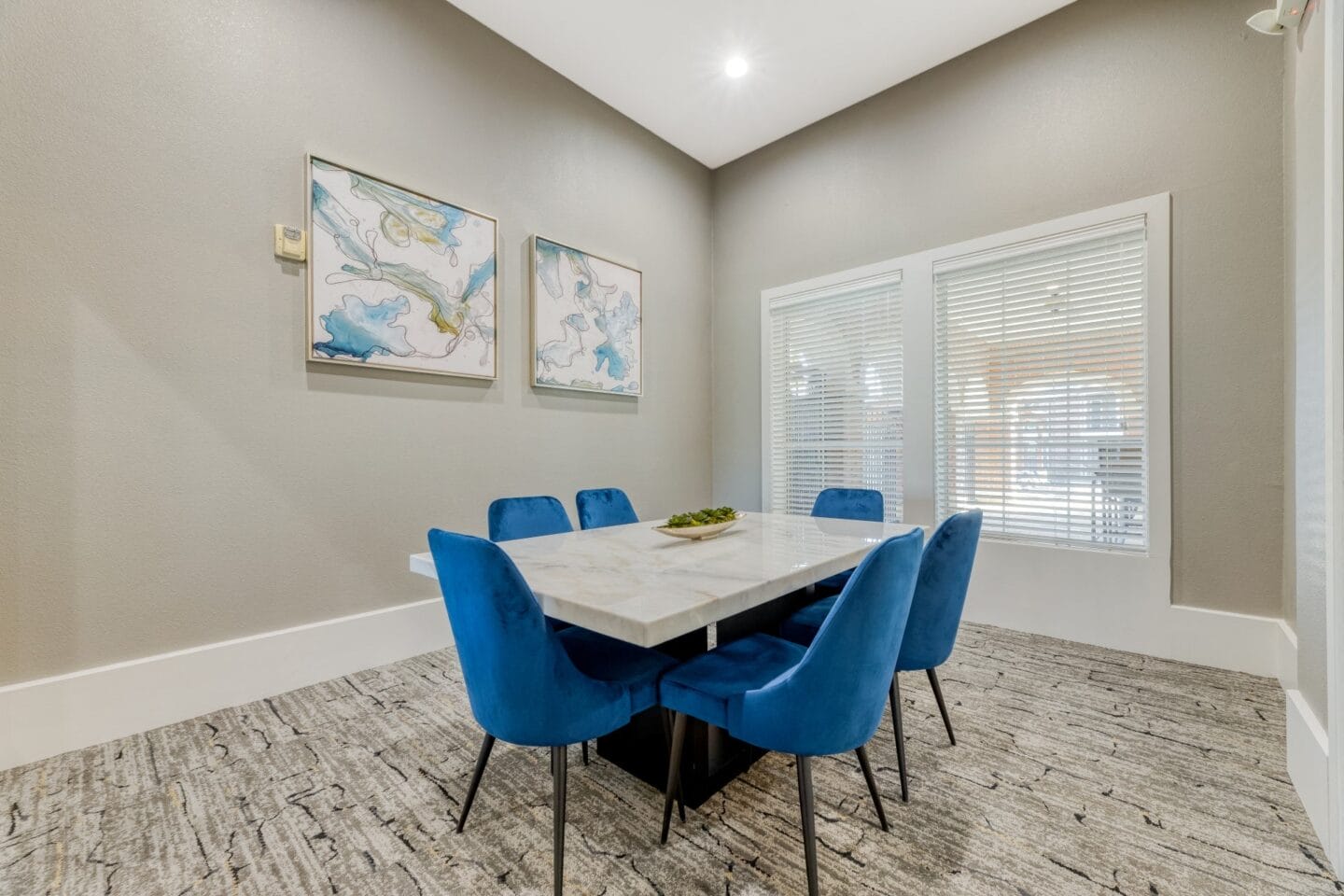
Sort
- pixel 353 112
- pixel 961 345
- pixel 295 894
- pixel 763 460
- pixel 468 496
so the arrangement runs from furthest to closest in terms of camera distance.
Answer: pixel 763 460 → pixel 961 345 → pixel 468 496 → pixel 353 112 → pixel 295 894

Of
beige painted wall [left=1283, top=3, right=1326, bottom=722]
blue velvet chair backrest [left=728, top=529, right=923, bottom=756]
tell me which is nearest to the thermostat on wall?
blue velvet chair backrest [left=728, top=529, right=923, bottom=756]

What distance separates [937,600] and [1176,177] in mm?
2674

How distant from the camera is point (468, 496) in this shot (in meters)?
3.08

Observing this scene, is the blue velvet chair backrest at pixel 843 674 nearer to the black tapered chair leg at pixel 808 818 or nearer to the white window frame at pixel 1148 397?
the black tapered chair leg at pixel 808 818

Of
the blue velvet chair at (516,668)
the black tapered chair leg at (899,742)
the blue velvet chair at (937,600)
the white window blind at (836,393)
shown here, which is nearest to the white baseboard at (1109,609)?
the white window blind at (836,393)

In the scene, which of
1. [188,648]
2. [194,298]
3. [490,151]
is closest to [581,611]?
[188,648]

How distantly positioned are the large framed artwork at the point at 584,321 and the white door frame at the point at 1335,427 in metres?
3.16

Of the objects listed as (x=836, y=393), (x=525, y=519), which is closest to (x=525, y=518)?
(x=525, y=519)

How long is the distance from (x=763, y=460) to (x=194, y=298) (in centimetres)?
346

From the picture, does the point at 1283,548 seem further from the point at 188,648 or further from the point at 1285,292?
the point at 188,648

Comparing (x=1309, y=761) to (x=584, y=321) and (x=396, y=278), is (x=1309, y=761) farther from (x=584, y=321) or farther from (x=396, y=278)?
(x=396, y=278)

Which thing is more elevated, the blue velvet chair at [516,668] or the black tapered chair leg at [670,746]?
the blue velvet chair at [516,668]

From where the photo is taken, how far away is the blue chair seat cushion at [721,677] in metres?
1.32

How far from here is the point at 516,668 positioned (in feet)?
3.99
